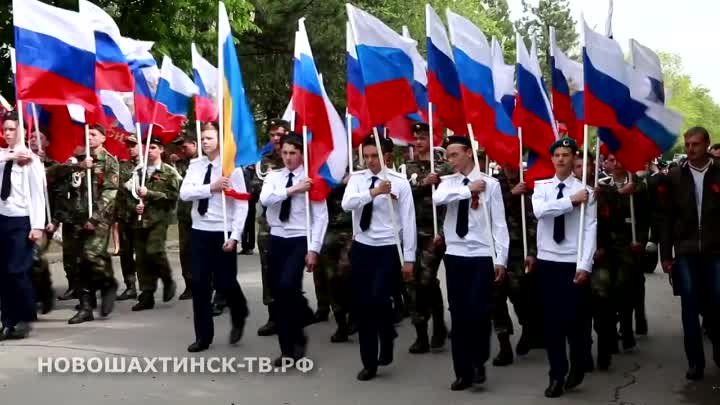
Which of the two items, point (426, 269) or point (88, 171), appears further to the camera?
point (88, 171)

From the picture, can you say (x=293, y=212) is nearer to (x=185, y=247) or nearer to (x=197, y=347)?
(x=197, y=347)

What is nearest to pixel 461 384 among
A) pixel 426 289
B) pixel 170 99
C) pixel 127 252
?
pixel 426 289

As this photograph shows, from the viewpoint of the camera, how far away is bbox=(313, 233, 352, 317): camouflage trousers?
9.80m

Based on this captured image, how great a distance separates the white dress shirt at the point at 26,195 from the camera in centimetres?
915

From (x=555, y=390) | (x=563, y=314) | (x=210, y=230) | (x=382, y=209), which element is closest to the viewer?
(x=555, y=390)

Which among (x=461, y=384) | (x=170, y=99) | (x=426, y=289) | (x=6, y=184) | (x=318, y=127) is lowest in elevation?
(x=461, y=384)

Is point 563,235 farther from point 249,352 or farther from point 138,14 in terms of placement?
point 138,14

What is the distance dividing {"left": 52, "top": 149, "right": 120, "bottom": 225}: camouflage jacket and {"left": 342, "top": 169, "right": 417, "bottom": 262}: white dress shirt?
12.0ft

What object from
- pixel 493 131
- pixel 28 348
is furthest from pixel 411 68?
pixel 28 348

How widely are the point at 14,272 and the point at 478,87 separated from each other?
4328 mm

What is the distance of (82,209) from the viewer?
10727mm

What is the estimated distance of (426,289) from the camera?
29.5 ft

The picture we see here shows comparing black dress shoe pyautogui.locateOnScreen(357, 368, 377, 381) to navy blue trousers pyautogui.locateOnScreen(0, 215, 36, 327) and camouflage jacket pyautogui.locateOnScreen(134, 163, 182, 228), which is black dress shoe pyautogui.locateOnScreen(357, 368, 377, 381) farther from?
camouflage jacket pyautogui.locateOnScreen(134, 163, 182, 228)

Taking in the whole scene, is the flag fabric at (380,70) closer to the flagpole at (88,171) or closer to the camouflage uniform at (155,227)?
the flagpole at (88,171)
